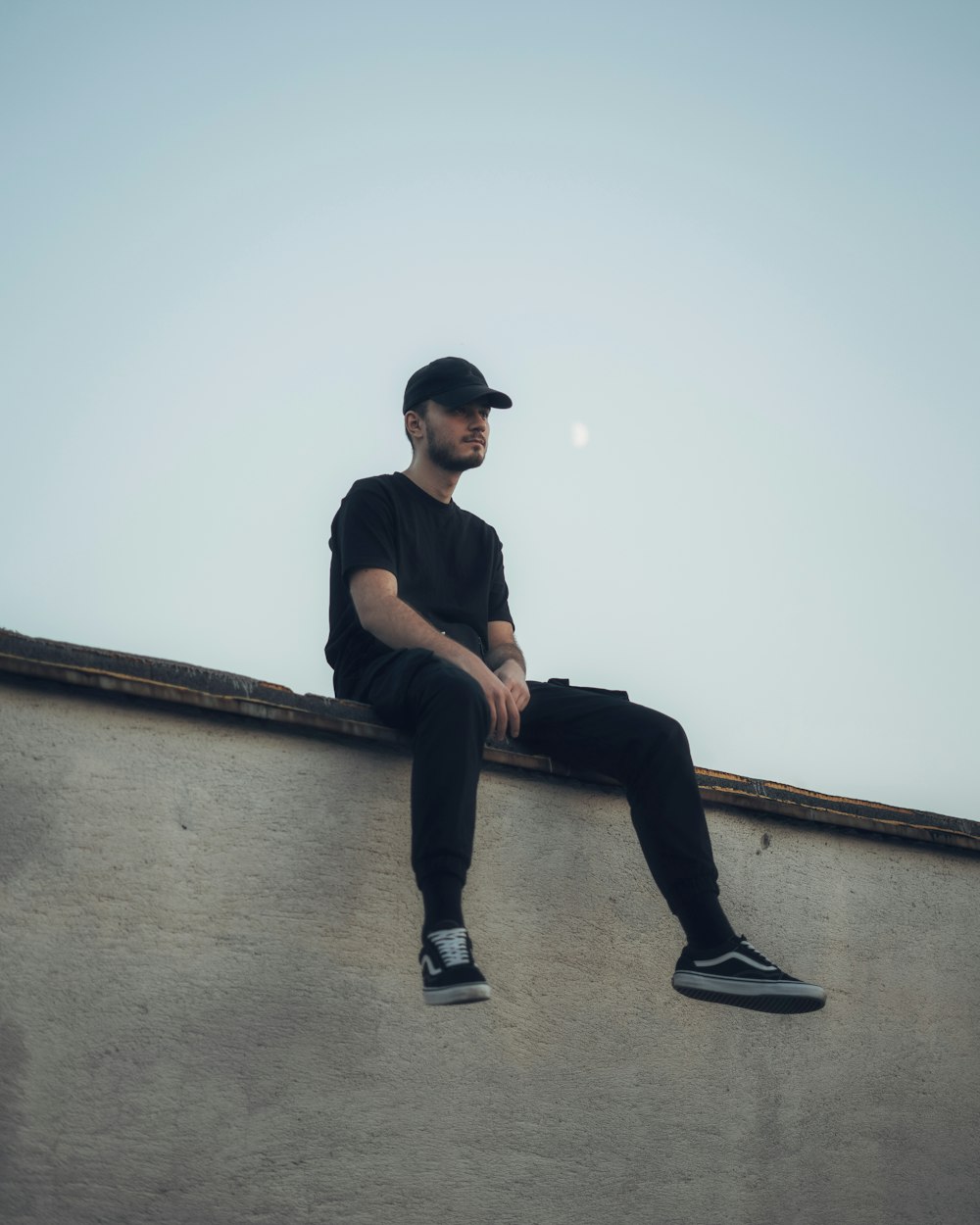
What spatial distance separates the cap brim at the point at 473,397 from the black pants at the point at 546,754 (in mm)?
985

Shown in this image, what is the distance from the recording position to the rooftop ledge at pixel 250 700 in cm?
309

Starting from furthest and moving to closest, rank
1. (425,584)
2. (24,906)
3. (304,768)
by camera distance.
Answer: (425,584)
(304,768)
(24,906)

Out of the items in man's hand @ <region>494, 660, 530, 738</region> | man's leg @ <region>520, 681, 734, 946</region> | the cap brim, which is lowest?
man's leg @ <region>520, 681, 734, 946</region>

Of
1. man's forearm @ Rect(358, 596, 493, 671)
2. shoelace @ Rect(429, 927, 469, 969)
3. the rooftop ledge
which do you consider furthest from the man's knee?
shoelace @ Rect(429, 927, 469, 969)

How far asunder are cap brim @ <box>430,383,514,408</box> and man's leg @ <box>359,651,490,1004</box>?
102 centimetres

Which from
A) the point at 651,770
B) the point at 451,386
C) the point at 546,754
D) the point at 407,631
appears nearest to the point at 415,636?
the point at 407,631

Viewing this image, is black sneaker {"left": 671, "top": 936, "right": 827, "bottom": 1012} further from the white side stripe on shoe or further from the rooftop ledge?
the rooftop ledge

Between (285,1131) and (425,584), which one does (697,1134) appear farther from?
(425,584)

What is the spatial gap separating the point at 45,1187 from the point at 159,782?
988 millimetres

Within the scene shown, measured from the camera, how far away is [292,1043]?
2.99 meters

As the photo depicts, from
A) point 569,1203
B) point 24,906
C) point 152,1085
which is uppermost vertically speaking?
point 24,906

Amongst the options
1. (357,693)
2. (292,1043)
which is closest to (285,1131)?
Result: (292,1043)

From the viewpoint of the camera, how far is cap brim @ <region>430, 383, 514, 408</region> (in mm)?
3920

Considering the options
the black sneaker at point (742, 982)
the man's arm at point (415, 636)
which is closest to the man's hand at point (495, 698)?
the man's arm at point (415, 636)
